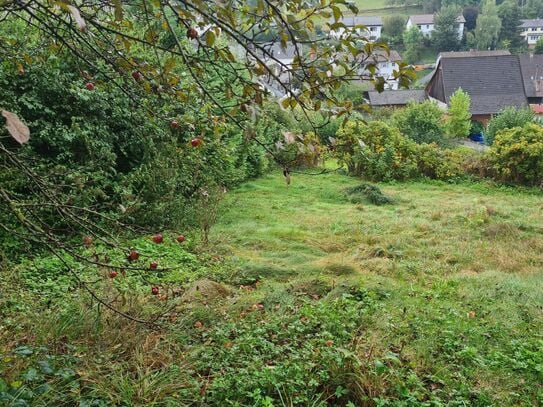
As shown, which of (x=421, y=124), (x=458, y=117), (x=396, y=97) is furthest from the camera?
(x=396, y=97)

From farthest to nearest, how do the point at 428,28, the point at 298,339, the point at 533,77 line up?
the point at 428,28 → the point at 533,77 → the point at 298,339

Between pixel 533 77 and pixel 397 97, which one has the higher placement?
pixel 533 77

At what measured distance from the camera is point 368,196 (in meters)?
12.3

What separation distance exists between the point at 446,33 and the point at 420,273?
59.3 meters

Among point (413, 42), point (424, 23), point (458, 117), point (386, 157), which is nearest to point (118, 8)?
point (386, 157)

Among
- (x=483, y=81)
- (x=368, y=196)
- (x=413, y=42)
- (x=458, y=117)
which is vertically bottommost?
(x=368, y=196)

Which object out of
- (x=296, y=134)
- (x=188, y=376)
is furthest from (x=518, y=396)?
(x=296, y=134)

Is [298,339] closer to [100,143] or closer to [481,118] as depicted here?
[100,143]

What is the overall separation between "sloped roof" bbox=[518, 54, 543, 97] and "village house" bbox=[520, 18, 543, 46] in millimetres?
20983

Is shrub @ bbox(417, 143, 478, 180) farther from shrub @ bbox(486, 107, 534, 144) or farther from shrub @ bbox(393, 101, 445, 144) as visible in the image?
shrub @ bbox(486, 107, 534, 144)

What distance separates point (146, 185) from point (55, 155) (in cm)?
139

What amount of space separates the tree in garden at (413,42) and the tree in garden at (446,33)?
6.50 feet

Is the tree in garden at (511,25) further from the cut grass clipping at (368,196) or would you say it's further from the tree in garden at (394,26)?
the cut grass clipping at (368,196)

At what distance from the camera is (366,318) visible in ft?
12.4
